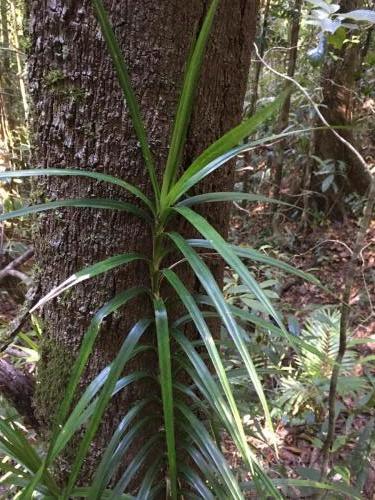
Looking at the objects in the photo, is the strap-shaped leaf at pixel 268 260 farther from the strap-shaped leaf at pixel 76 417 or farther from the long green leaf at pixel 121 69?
the strap-shaped leaf at pixel 76 417

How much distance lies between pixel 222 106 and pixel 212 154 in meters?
0.28

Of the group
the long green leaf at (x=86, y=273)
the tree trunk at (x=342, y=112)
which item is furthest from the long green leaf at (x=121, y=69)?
the tree trunk at (x=342, y=112)

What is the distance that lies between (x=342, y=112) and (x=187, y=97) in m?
3.68

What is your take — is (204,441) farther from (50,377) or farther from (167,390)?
(50,377)

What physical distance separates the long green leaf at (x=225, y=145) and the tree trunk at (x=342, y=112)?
3519mm

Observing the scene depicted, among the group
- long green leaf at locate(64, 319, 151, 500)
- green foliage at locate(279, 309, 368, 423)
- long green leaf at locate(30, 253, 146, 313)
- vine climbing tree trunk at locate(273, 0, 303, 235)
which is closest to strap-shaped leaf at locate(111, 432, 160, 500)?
long green leaf at locate(64, 319, 151, 500)

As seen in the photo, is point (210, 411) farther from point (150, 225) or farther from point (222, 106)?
point (222, 106)

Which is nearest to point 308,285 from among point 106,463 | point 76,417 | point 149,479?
point 149,479

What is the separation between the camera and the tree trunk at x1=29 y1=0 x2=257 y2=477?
79 cm

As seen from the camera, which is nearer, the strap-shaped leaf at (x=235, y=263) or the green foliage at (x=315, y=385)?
the strap-shaped leaf at (x=235, y=263)

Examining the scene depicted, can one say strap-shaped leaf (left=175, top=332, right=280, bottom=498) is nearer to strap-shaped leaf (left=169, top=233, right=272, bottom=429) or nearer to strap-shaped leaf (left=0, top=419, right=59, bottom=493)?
strap-shaped leaf (left=169, top=233, right=272, bottom=429)

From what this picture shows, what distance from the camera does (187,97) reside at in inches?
26.5

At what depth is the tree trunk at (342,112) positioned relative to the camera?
3.82 m

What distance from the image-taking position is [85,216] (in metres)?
0.87
